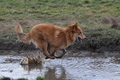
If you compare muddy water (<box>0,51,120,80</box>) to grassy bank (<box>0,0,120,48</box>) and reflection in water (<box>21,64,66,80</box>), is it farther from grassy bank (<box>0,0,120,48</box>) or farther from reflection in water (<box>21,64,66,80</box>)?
grassy bank (<box>0,0,120,48</box>)

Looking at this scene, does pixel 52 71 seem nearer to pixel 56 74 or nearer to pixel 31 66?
pixel 56 74

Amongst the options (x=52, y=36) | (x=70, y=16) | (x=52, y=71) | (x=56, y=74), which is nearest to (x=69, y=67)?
(x=52, y=71)

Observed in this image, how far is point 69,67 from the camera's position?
30.1ft

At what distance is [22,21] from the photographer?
44.6ft

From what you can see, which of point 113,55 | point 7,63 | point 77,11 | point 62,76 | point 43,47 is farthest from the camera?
point 77,11

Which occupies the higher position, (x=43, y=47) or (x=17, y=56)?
(x=43, y=47)

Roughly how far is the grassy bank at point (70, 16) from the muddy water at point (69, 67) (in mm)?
818

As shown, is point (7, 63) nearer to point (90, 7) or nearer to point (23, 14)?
point (23, 14)

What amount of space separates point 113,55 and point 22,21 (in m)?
5.04

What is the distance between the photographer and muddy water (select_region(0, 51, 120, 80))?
26.6ft

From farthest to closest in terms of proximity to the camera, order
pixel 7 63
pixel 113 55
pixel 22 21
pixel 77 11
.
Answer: pixel 77 11 → pixel 22 21 → pixel 113 55 → pixel 7 63

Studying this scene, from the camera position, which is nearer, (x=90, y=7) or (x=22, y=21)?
(x=22, y=21)

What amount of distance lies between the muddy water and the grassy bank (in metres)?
0.82

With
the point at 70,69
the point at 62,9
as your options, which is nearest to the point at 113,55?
the point at 70,69
